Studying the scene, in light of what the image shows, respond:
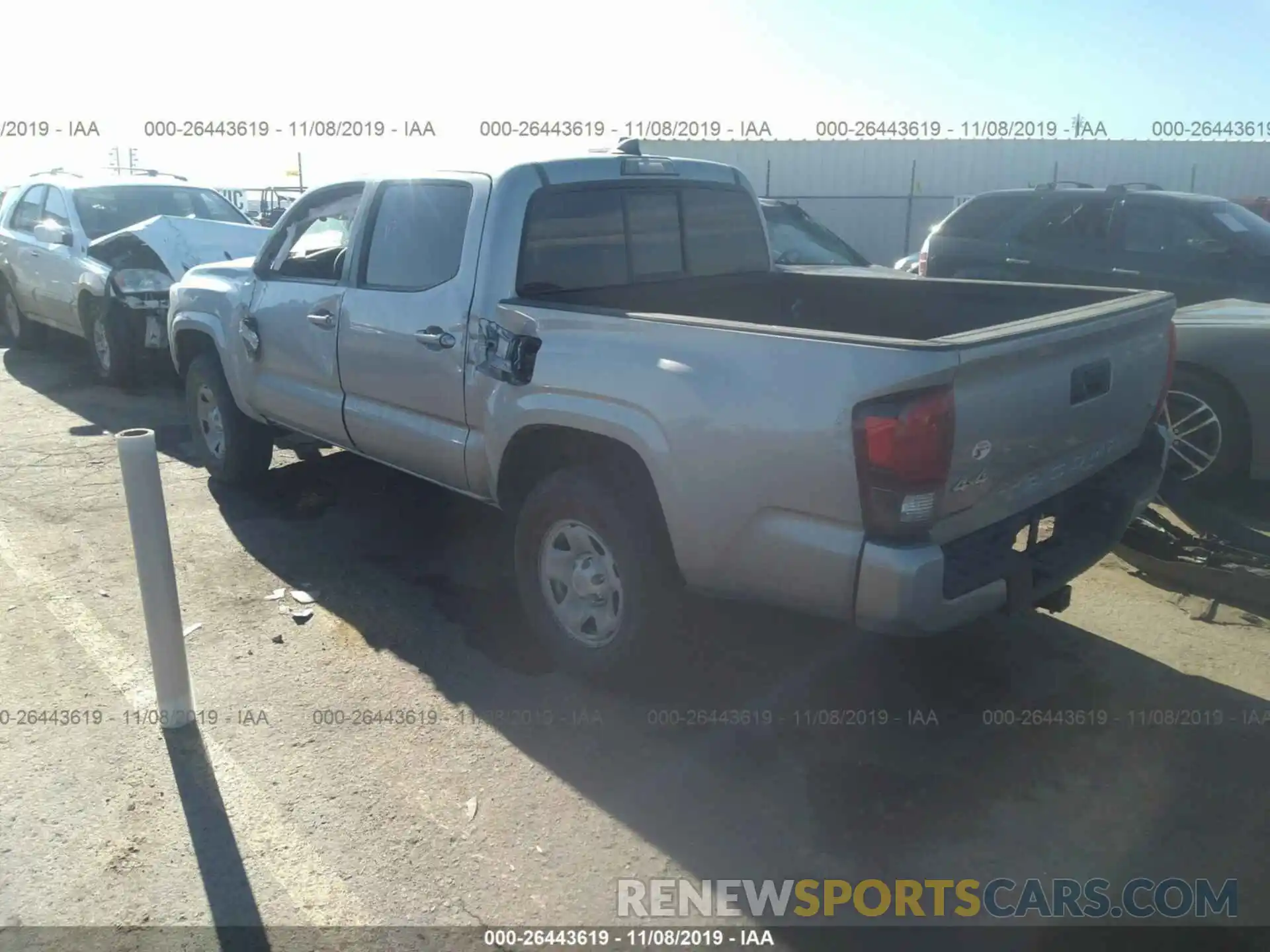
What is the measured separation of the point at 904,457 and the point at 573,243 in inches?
80.3

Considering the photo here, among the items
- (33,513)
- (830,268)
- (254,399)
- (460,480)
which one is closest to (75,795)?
(460,480)

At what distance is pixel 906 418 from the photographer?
112 inches

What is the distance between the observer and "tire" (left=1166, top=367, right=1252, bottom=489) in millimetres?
5949

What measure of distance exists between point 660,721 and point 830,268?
5.64 meters

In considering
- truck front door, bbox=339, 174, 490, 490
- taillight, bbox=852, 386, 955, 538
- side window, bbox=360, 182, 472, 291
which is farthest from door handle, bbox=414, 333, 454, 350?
taillight, bbox=852, 386, 955, 538

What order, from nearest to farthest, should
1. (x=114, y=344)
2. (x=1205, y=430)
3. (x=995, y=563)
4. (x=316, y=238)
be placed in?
(x=995, y=563) → (x=316, y=238) → (x=1205, y=430) → (x=114, y=344)

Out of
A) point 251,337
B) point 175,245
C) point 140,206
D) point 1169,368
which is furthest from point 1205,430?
point 140,206

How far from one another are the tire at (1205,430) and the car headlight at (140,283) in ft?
26.2

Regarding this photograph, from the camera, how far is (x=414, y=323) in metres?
4.47

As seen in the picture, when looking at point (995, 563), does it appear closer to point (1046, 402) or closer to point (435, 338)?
point (1046, 402)

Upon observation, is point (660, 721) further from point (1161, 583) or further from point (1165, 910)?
point (1161, 583)

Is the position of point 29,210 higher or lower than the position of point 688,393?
higher

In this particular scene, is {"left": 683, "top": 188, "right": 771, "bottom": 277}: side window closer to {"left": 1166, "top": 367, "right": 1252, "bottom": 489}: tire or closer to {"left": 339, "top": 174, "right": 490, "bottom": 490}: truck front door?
{"left": 339, "top": 174, "right": 490, "bottom": 490}: truck front door
